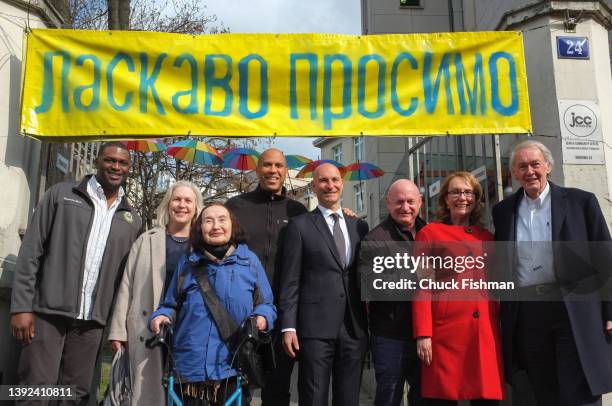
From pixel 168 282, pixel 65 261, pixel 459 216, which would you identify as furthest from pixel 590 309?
pixel 65 261

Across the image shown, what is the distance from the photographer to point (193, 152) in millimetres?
9156

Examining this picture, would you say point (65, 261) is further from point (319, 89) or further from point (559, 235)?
point (559, 235)

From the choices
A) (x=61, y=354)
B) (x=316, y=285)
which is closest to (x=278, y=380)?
(x=316, y=285)

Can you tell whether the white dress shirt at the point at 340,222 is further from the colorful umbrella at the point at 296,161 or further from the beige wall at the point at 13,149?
the colorful umbrella at the point at 296,161

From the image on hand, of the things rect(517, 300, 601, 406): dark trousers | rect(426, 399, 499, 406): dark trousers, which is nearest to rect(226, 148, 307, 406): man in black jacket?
rect(426, 399, 499, 406): dark trousers

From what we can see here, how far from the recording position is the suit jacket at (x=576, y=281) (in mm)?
3195

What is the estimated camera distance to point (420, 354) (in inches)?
132

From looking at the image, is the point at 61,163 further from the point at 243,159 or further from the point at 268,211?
the point at 243,159

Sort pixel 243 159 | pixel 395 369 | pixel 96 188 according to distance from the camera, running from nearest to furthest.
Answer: pixel 395 369
pixel 96 188
pixel 243 159

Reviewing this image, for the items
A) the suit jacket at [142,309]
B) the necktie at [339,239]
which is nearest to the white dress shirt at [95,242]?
the suit jacket at [142,309]

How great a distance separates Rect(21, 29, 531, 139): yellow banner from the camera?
15.2 ft

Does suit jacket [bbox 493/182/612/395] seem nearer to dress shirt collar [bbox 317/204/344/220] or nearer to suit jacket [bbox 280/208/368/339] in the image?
suit jacket [bbox 280/208/368/339]

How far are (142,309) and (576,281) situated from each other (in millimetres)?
2617

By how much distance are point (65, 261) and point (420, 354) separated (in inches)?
91.9
